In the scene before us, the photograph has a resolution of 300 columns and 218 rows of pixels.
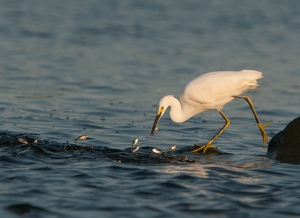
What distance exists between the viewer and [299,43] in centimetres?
1730

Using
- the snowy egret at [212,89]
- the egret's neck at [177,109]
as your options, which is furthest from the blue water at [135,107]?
the snowy egret at [212,89]

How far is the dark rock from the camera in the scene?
262 inches

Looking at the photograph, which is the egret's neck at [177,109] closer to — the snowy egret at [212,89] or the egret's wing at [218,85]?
the snowy egret at [212,89]

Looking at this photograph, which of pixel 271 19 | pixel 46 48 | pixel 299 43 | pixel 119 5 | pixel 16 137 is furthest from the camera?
pixel 119 5

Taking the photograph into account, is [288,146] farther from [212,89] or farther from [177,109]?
[177,109]

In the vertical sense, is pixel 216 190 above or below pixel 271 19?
below

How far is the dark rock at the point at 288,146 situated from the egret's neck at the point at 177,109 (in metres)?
1.73

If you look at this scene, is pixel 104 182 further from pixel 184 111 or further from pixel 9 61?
pixel 9 61

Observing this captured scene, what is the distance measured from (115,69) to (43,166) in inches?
325

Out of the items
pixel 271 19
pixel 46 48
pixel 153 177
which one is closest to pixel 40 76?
pixel 46 48

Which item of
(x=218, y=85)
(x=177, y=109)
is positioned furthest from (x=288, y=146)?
(x=177, y=109)

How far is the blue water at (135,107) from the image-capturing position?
16.1ft

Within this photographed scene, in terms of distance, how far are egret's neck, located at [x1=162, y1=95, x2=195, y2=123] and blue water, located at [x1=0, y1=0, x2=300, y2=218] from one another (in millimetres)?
498

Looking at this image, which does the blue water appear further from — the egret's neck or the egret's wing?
the egret's wing
